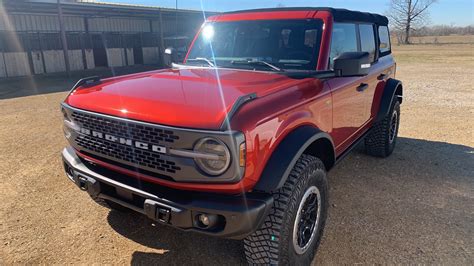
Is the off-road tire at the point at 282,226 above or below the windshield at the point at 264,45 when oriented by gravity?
below

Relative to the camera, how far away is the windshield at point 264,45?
3.21 m

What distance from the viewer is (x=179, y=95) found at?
243cm

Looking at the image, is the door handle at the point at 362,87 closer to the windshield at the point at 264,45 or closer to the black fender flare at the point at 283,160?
the windshield at the point at 264,45

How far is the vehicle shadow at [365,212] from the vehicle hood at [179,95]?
1268mm

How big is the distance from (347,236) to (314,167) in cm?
95

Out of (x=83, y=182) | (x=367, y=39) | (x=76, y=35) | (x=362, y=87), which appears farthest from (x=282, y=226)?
(x=76, y=35)

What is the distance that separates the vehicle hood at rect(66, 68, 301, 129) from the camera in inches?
83.9

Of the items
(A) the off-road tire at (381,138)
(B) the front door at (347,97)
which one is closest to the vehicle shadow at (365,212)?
(A) the off-road tire at (381,138)

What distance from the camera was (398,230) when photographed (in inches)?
125

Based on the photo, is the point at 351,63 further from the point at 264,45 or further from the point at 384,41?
the point at 384,41

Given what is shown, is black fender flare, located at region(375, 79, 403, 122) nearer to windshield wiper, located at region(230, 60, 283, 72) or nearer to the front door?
the front door

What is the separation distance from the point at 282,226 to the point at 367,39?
10.0ft

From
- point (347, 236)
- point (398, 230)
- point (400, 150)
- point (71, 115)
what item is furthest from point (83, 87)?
point (400, 150)

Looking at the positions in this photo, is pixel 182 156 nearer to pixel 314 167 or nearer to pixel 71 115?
pixel 314 167
